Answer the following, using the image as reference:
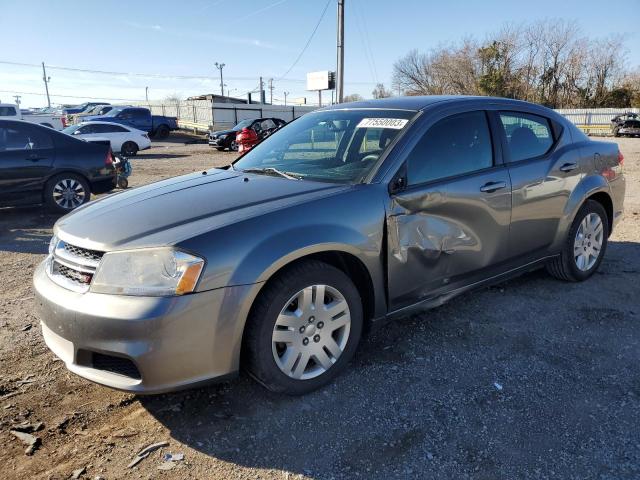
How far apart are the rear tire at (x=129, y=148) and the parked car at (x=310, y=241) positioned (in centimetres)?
1788

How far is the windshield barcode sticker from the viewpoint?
3342 millimetres

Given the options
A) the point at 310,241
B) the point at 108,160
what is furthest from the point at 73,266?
the point at 108,160

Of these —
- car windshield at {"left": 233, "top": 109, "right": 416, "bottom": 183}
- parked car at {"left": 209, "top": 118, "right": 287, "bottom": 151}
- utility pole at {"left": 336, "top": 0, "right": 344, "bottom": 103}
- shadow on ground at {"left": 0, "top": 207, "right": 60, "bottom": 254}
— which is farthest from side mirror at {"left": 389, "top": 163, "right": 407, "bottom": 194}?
parked car at {"left": 209, "top": 118, "right": 287, "bottom": 151}

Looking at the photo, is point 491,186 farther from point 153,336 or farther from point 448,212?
point 153,336

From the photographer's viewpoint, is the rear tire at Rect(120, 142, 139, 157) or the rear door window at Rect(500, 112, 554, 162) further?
the rear tire at Rect(120, 142, 139, 157)

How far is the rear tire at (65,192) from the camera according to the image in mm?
7652

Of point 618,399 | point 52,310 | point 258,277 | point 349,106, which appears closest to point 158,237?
point 258,277

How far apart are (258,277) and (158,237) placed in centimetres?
53

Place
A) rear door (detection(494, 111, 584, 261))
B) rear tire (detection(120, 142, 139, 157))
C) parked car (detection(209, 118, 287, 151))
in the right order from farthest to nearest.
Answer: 1. parked car (detection(209, 118, 287, 151))
2. rear tire (detection(120, 142, 139, 157))
3. rear door (detection(494, 111, 584, 261))

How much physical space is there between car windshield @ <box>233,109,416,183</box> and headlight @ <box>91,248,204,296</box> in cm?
116

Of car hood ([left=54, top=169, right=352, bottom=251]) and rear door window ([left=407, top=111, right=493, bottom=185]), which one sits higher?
Answer: rear door window ([left=407, top=111, right=493, bottom=185])

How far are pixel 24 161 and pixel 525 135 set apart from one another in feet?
22.5

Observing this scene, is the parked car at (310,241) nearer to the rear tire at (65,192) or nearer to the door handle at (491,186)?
the door handle at (491,186)

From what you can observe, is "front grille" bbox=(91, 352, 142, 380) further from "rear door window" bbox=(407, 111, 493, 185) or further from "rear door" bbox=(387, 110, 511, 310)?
"rear door window" bbox=(407, 111, 493, 185)
